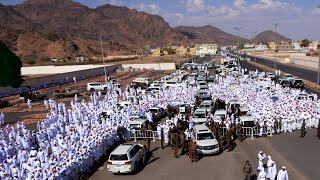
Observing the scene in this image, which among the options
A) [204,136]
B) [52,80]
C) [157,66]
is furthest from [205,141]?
[157,66]

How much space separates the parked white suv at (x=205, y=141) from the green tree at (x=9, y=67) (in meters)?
14.9

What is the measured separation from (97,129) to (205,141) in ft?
17.6

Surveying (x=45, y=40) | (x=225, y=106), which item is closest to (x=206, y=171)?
(x=225, y=106)

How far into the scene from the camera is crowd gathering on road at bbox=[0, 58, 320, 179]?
13.4 meters

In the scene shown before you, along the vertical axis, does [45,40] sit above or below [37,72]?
above

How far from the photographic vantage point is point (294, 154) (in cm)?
1557

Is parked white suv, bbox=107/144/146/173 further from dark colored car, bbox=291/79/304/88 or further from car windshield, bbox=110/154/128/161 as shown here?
dark colored car, bbox=291/79/304/88

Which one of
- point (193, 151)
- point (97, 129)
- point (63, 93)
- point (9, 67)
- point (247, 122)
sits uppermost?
point (9, 67)

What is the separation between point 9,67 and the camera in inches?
67.4

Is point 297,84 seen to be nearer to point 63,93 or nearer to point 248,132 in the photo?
point 248,132

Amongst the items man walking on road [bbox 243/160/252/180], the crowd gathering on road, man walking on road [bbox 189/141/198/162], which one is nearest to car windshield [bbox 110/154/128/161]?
the crowd gathering on road

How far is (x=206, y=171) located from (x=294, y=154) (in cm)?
435

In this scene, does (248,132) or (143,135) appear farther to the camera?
(143,135)

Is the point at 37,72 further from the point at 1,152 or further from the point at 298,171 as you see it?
the point at 298,171
